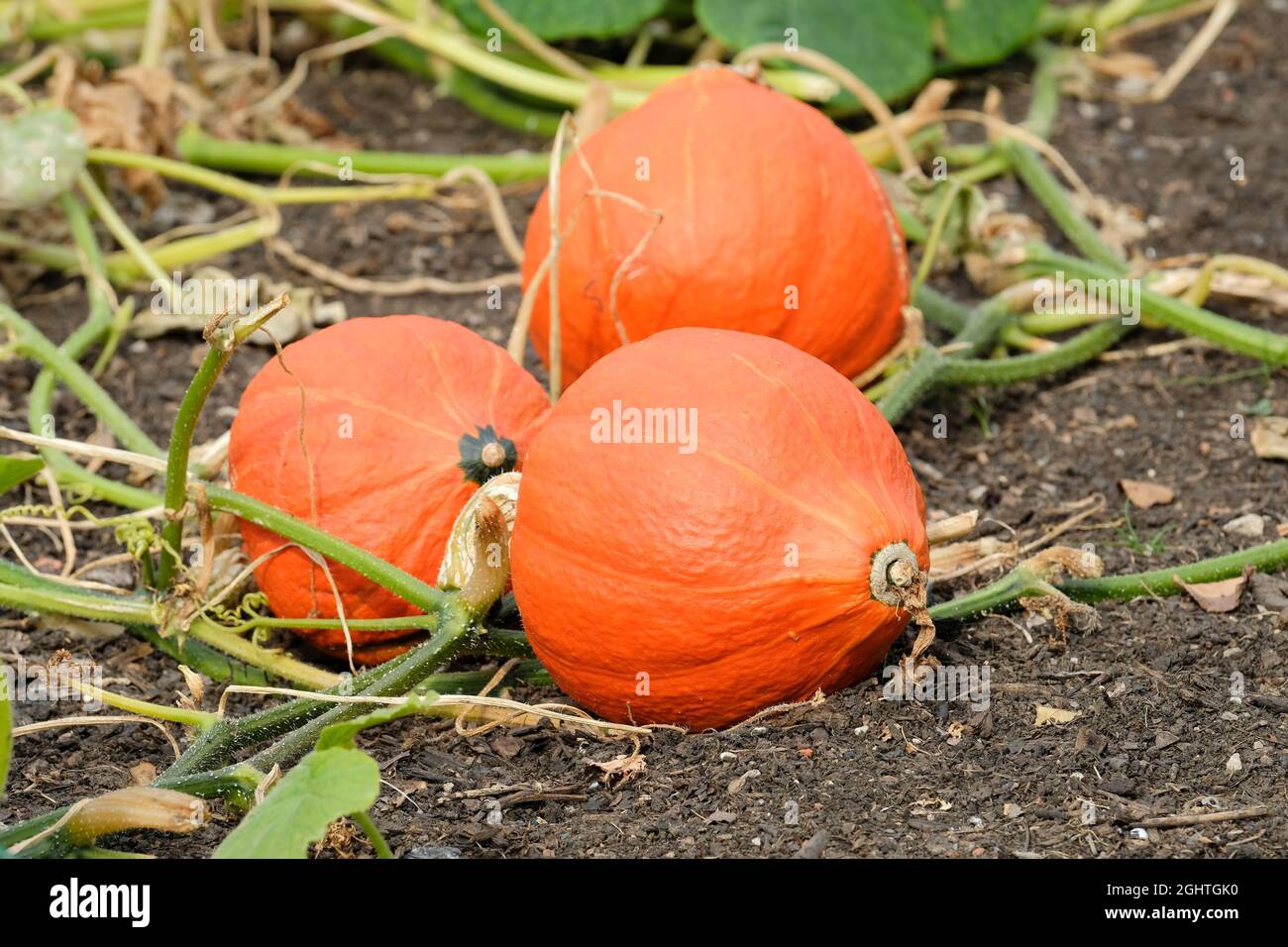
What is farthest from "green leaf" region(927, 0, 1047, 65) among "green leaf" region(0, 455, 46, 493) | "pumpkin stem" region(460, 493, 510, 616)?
"green leaf" region(0, 455, 46, 493)

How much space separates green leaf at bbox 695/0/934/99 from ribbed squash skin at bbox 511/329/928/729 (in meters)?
2.12

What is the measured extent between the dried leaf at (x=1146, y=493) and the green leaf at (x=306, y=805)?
5.71 ft

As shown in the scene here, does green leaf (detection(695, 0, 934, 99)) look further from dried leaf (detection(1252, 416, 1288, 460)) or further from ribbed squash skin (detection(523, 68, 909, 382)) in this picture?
dried leaf (detection(1252, 416, 1288, 460))

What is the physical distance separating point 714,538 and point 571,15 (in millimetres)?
2555

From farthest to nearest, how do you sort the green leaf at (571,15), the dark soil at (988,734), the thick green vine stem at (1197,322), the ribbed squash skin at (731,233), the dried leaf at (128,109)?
1. the green leaf at (571,15)
2. the dried leaf at (128,109)
3. the thick green vine stem at (1197,322)
4. the ribbed squash skin at (731,233)
5. the dark soil at (988,734)

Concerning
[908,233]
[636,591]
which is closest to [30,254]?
[908,233]

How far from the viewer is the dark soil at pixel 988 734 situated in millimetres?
1953

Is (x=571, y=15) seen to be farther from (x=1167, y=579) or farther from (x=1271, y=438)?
(x=1167, y=579)

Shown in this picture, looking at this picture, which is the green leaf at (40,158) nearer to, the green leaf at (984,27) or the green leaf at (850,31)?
the green leaf at (850,31)

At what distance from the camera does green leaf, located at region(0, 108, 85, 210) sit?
3555mm

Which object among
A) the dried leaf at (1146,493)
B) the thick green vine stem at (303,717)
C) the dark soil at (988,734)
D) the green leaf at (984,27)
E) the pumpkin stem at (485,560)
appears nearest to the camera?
the dark soil at (988,734)

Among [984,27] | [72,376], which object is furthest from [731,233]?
[984,27]

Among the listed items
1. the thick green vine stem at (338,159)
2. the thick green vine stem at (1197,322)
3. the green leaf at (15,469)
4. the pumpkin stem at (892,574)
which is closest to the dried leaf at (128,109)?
the thick green vine stem at (338,159)

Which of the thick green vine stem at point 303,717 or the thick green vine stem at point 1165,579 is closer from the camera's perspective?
the thick green vine stem at point 303,717
